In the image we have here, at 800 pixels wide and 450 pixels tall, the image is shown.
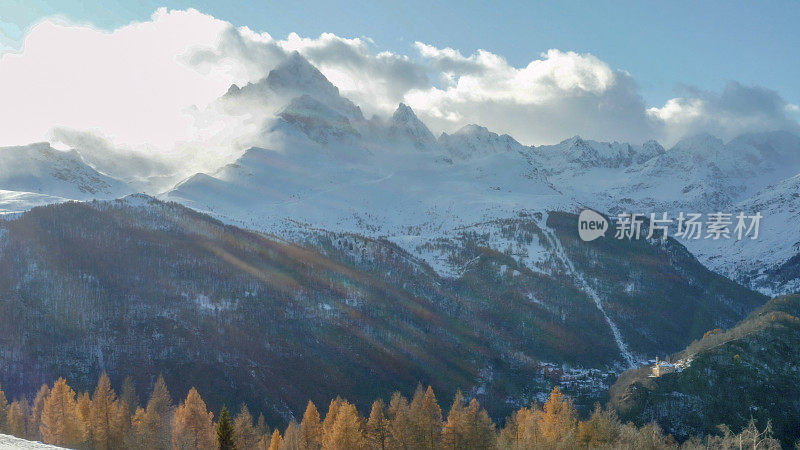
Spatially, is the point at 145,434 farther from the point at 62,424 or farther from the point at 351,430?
the point at 351,430

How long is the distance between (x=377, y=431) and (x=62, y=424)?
149 ft

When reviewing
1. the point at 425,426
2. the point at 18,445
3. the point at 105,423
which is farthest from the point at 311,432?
the point at 18,445

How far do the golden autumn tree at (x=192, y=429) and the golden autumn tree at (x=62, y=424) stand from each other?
14.1 m

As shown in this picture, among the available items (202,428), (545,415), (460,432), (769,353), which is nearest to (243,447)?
(202,428)

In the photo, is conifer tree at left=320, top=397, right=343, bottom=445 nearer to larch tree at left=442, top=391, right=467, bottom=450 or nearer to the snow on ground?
larch tree at left=442, top=391, right=467, bottom=450

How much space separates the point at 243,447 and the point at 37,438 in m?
35.9

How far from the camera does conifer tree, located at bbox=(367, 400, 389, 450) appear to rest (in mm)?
88188

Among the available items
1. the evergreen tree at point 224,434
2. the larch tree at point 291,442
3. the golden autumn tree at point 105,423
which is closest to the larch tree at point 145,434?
the golden autumn tree at point 105,423

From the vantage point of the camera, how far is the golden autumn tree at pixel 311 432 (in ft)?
300

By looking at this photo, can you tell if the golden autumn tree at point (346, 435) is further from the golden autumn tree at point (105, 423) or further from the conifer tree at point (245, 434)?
the golden autumn tree at point (105, 423)

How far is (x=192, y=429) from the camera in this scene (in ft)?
288

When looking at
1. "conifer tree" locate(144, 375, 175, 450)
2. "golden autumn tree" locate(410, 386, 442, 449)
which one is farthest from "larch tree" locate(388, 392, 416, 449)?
"conifer tree" locate(144, 375, 175, 450)

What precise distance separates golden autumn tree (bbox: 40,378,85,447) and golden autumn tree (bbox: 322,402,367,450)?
36621mm

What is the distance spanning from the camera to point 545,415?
9369 centimetres
